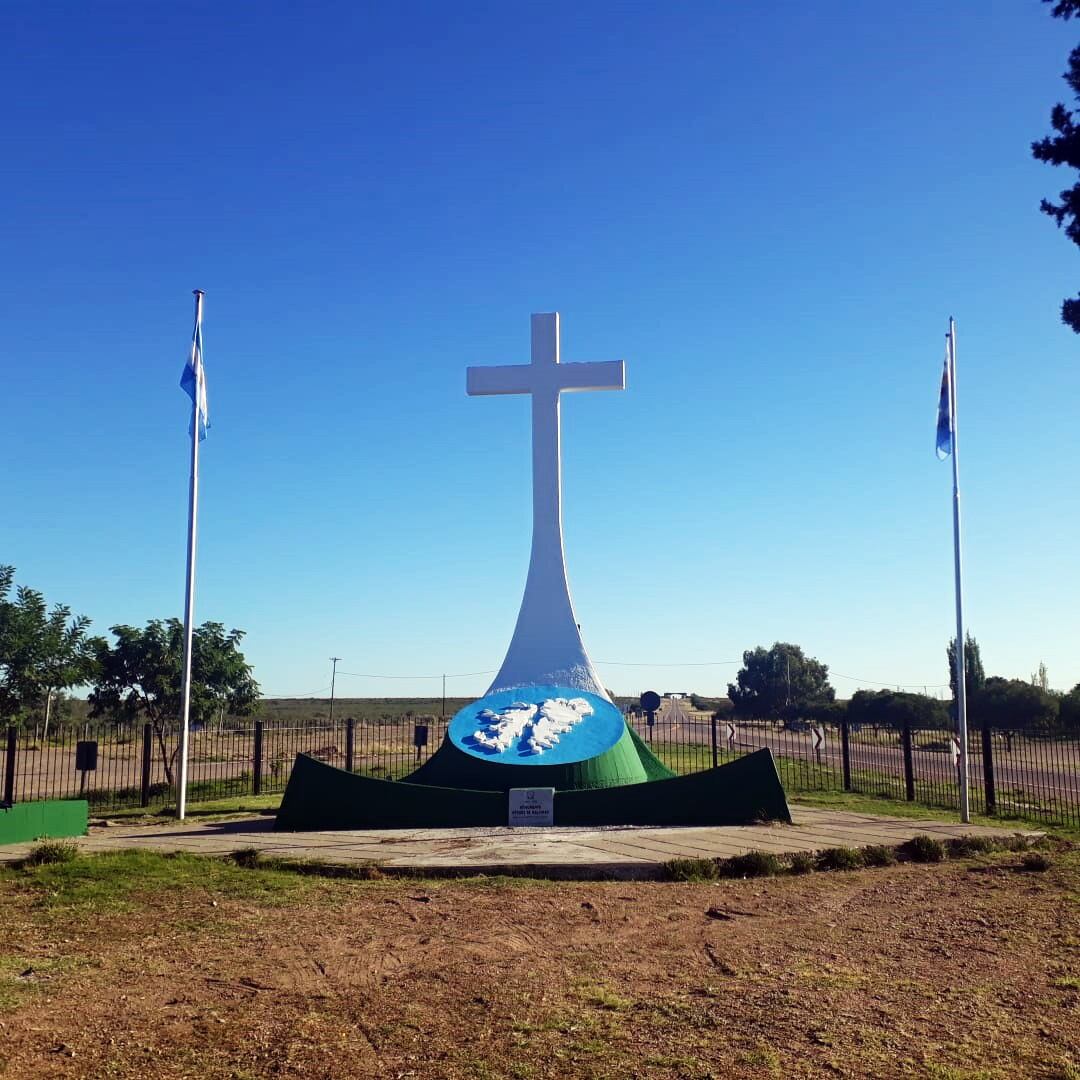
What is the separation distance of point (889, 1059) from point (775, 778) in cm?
795

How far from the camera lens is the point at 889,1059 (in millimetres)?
4863

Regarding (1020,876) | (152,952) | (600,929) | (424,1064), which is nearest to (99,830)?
(152,952)

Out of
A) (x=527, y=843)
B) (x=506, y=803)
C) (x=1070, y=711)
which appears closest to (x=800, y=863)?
(x=527, y=843)

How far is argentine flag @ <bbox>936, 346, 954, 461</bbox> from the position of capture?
14867mm

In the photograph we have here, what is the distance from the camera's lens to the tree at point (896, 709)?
55062mm

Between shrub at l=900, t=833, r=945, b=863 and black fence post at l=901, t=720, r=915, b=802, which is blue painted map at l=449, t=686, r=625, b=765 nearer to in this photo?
shrub at l=900, t=833, r=945, b=863

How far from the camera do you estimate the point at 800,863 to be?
10.1m

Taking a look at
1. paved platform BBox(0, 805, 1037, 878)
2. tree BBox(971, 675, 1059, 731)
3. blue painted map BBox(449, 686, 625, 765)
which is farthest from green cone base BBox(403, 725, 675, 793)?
tree BBox(971, 675, 1059, 731)

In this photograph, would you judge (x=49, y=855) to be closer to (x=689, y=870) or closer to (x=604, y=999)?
(x=689, y=870)

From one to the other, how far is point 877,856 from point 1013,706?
44.1 metres

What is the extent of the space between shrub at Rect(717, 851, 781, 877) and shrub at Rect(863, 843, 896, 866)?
1.11 m

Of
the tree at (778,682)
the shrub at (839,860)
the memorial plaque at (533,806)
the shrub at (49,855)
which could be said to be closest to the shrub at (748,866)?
the shrub at (839,860)

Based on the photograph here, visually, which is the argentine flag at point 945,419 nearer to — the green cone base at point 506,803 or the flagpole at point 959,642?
the flagpole at point 959,642

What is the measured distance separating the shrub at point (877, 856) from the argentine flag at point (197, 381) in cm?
1096
